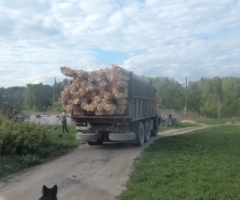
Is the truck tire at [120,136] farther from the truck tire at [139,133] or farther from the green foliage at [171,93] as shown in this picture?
the green foliage at [171,93]

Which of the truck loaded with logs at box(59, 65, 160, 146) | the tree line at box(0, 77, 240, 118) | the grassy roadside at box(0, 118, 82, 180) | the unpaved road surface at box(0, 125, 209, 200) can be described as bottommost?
the unpaved road surface at box(0, 125, 209, 200)

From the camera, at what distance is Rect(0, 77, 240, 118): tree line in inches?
2366

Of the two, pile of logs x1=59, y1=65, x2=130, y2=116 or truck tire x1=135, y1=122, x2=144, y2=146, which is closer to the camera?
pile of logs x1=59, y1=65, x2=130, y2=116

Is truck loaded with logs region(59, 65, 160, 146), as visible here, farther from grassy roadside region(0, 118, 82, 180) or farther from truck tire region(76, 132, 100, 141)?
grassy roadside region(0, 118, 82, 180)

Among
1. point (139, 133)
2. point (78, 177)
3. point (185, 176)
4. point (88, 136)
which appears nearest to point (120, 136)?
point (88, 136)

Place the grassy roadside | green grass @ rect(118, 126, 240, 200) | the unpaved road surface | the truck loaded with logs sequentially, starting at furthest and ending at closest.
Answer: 1. the truck loaded with logs
2. the grassy roadside
3. the unpaved road surface
4. green grass @ rect(118, 126, 240, 200)

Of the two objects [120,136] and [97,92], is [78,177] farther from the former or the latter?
[97,92]

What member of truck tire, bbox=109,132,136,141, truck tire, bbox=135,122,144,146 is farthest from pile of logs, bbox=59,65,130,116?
truck tire, bbox=135,122,144,146

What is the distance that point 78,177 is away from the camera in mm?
9773

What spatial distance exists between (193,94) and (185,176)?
7928cm

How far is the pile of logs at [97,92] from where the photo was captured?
1377cm

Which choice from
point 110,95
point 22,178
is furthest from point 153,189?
point 110,95

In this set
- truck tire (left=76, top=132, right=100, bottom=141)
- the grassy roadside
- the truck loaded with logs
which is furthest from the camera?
truck tire (left=76, top=132, right=100, bottom=141)

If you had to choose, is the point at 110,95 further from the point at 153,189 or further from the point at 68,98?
the point at 153,189
